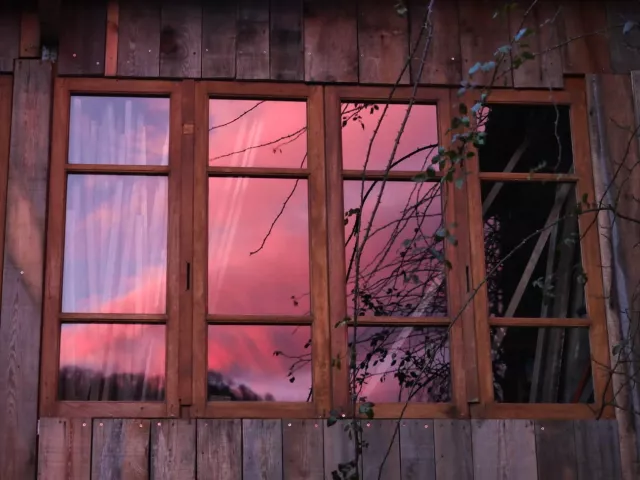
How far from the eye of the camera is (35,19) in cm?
545

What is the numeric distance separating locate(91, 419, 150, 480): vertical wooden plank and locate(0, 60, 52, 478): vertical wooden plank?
0.25 meters

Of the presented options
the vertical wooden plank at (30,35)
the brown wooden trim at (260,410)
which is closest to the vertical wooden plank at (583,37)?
the brown wooden trim at (260,410)

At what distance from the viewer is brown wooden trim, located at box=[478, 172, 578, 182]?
215 inches

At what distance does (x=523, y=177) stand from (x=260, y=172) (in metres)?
1.16

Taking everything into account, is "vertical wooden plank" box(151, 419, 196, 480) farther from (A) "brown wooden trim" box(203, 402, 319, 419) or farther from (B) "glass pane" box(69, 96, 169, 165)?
(B) "glass pane" box(69, 96, 169, 165)

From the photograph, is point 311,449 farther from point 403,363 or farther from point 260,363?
point 403,363

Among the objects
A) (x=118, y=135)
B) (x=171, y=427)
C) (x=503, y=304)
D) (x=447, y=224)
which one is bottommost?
(x=171, y=427)

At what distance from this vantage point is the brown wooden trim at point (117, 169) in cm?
529

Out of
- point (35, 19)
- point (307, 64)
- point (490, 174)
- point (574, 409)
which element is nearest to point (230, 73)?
point (307, 64)

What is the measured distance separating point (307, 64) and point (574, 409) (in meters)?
1.88

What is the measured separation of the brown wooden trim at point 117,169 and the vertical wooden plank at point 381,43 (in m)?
0.98

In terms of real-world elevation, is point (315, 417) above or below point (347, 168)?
below

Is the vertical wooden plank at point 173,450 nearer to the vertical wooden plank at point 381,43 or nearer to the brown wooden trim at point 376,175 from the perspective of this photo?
the brown wooden trim at point 376,175

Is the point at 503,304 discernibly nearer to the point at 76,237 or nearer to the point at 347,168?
the point at 347,168
